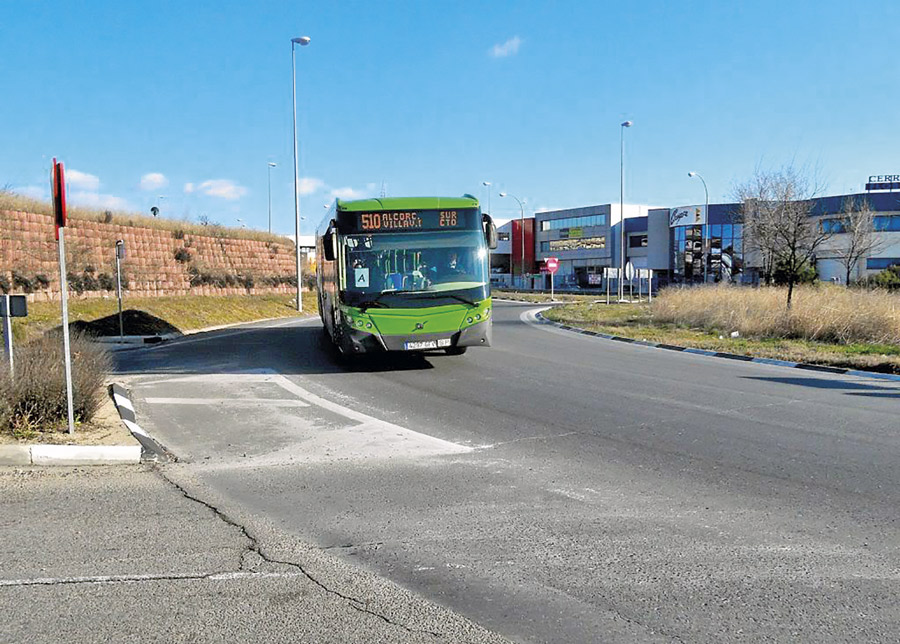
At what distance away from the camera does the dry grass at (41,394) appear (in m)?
7.41

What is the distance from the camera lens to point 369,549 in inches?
185

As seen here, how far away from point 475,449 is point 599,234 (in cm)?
8171

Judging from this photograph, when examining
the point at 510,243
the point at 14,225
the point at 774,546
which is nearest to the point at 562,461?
the point at 774,546

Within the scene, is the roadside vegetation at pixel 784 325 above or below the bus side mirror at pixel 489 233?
below

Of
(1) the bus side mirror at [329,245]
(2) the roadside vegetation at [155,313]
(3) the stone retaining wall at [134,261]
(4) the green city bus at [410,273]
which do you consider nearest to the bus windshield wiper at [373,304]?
(4) the green city bus at [410,273]

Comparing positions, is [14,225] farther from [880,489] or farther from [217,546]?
[880,489]

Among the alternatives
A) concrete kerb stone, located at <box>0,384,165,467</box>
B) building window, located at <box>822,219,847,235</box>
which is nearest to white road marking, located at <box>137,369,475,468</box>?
concrete kerb stone, located at <box>0,384,165,467</box>

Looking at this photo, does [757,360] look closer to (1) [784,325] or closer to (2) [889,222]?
(1) [784,325]

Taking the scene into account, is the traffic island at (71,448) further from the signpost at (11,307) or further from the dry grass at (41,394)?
the signpost at (11,307)

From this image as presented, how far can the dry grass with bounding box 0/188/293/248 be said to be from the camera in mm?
26266

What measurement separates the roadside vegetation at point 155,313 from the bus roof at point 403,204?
7.36 m

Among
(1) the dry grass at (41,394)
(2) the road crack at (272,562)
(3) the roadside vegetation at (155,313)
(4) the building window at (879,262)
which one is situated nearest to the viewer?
(2) the road crack at (272,562)

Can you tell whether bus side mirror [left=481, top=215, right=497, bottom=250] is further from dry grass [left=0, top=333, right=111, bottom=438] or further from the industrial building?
the industrial building

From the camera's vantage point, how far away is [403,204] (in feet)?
43.6
